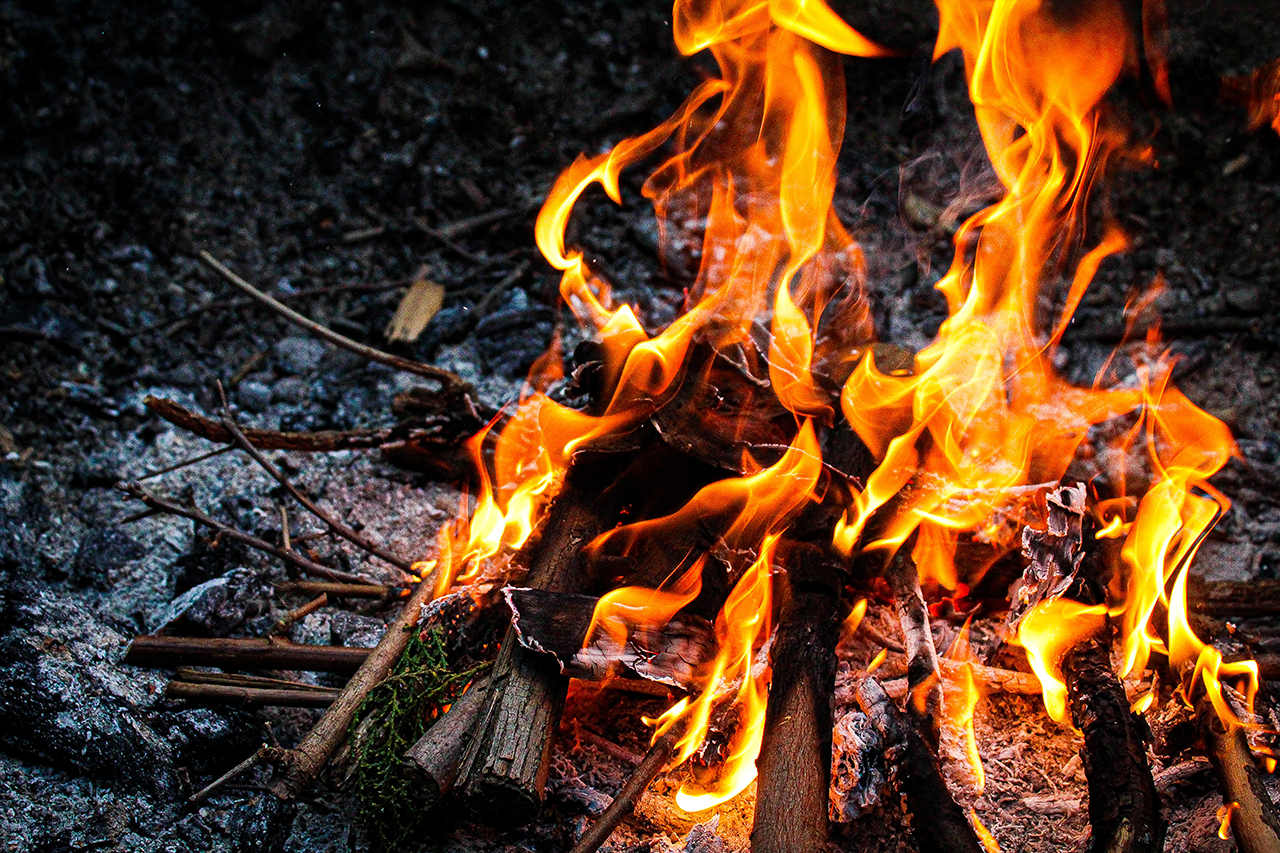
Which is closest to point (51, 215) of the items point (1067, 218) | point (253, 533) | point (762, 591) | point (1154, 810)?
point (253, 533)

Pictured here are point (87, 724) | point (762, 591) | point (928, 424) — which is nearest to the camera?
point (87, 724)

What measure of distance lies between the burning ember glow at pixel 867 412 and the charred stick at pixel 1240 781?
47mm

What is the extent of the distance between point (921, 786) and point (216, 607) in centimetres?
214

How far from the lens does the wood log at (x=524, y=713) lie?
2.18 metres

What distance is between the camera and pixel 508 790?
2176 mm

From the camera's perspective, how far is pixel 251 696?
2.63m

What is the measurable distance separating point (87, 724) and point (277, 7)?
419 centimetres

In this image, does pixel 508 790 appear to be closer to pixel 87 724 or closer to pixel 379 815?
pixel 379 815

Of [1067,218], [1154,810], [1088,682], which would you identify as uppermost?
[1067,218]

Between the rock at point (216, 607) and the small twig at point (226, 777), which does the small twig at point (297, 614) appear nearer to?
the rock at point (216, 607)

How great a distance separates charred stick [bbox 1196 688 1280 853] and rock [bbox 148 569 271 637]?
280cm

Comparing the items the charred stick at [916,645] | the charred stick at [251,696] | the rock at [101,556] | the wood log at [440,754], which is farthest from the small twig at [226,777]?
the charred stick at [916,645]

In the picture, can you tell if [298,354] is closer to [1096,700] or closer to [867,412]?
[867,412]

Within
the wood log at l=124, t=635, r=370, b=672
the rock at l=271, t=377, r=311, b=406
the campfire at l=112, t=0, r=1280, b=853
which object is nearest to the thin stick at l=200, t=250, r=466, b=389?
the campfire at l=112, t=0, r=1280, b=853
